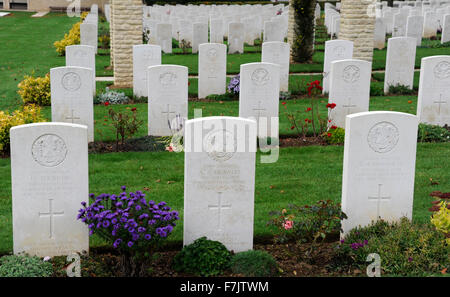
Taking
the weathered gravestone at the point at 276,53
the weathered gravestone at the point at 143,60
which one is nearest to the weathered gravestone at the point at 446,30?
the weathered gravestone at the point at 276,53

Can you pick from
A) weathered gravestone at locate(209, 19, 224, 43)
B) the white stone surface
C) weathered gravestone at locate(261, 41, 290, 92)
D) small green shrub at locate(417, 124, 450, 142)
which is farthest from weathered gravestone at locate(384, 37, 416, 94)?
weathered gravestone at locate(209, 19, 224, 43)

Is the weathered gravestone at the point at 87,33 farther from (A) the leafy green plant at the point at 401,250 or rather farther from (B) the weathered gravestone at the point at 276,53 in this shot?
(A) the leafy green plant at the point at 401,250

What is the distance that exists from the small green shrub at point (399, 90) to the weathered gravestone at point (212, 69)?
3.96 metres

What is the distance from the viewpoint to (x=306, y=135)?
11055mm

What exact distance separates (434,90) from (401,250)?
5910 millimetres

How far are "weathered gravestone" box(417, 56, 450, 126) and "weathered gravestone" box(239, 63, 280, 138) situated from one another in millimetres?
2681

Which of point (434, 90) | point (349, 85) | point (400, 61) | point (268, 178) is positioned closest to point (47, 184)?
point (268, 178)

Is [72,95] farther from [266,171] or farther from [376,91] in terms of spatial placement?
[376,91]

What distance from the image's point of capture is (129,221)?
5.62m

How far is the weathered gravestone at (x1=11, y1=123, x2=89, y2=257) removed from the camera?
5969 millimetres

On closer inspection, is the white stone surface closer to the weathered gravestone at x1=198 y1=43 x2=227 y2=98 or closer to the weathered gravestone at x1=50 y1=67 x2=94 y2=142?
the weathered gravestone at x1=198 y1=43 x2=227 y2=98

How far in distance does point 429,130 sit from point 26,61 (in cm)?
1474

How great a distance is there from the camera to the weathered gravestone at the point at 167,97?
10.5m

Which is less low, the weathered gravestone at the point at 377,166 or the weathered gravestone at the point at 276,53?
the weathered gravestone at the point at 276,53
